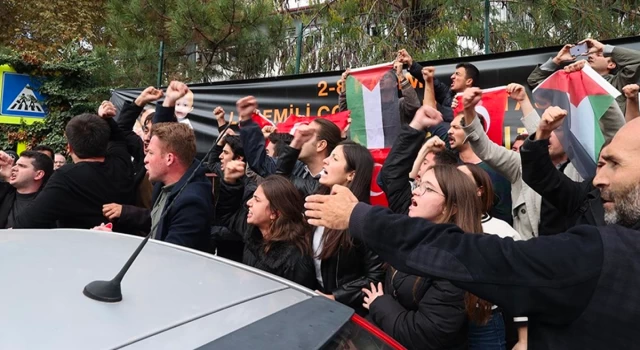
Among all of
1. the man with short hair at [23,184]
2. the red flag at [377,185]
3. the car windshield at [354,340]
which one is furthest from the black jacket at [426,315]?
the man with short hair at [23,184]

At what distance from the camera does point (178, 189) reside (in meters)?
2.90

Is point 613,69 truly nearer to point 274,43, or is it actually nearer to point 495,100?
point 495,100

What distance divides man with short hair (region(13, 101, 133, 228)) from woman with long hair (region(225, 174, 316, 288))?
1.02m

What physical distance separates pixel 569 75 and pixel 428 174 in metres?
1.38

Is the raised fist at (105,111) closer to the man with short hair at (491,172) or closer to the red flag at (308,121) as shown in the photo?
the red flag at (308,121)

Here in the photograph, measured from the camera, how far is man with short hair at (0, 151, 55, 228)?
4.05 metres

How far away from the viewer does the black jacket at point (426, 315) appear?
2.20 m

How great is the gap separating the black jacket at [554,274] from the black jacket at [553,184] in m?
1.05

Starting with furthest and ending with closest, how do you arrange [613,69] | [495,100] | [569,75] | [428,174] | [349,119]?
[349,119] < [495,100] < [613,69] < [569,75] < [428,174]

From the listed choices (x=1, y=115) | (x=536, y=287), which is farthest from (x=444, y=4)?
(x=1, y=115)

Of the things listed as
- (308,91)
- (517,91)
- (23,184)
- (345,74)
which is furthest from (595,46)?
(23,184)

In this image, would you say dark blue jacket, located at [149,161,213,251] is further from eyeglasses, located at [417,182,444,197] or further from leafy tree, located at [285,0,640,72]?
leafy tree, located at [285,0,640,72]

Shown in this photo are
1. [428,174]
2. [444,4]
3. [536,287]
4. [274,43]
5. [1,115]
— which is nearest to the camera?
[536,287]

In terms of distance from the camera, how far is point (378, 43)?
262 inches
